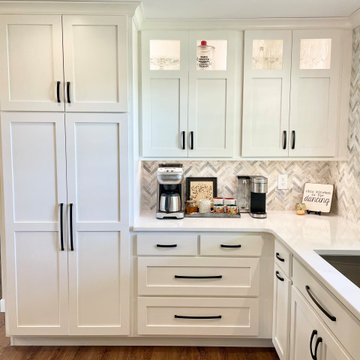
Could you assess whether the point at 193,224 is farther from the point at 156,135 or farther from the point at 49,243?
the point at 49,243

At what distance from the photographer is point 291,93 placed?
8.74ft

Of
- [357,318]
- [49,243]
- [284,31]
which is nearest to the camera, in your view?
[357,318]

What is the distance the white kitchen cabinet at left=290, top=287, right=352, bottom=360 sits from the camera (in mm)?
1461

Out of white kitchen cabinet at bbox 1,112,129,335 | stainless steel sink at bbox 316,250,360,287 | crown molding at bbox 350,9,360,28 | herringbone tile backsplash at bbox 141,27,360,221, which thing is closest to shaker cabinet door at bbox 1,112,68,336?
white kitchen cabinet at bbox 1,112,129,335

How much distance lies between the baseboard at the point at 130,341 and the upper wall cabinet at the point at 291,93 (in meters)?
1.35

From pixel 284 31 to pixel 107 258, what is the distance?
2017 mm

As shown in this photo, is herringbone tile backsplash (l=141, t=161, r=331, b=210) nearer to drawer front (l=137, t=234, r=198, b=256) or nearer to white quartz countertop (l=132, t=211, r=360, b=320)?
white quartz countertop (l=132, t=211, r=360, b=320)

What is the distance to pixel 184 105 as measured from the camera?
2.68 meters

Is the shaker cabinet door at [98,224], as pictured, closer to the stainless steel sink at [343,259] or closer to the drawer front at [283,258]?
the drawer front at [283,258]

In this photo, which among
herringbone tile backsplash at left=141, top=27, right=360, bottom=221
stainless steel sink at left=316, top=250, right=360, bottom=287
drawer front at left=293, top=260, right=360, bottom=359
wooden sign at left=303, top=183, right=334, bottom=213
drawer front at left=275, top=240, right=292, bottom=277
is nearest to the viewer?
drawer front at left=293, top=260, right=360, bottom=359

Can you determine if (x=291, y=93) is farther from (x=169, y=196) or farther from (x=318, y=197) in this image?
(x=169, y=196)

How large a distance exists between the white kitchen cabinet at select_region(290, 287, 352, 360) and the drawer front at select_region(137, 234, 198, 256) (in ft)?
2.43

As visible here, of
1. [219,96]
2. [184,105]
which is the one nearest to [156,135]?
[184,105]

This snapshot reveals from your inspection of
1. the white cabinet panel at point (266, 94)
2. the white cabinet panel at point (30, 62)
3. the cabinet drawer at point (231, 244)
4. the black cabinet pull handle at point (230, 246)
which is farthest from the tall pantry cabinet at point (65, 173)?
the white cabinet panel at point (266, 94)
